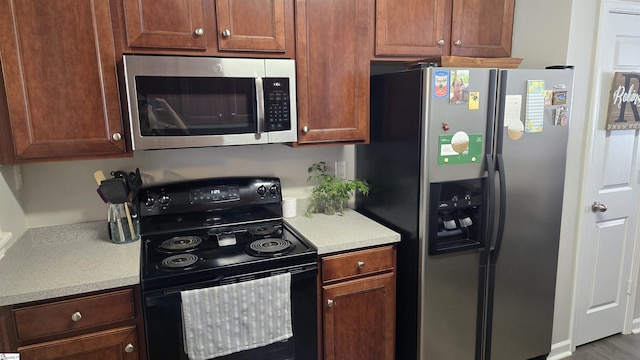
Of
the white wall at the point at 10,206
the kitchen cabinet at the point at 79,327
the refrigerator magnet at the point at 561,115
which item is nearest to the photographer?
the kitchen cabinet at the point at 79,327

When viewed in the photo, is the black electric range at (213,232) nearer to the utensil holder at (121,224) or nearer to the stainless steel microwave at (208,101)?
the utensil holder at (121,224)

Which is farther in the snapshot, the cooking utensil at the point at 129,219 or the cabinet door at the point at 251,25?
the cooking utensil at the point at 129,219

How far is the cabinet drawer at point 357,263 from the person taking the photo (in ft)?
6.15

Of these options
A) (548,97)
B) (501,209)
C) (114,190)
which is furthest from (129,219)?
(548,97)

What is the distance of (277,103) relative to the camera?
1.89 metres

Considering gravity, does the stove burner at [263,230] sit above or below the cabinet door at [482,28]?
below

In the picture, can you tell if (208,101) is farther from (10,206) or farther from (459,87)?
(459,87)

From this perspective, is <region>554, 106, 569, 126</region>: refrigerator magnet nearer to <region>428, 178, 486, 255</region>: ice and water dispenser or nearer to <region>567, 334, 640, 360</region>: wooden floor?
<region>428, 178, 486, 255</region>: ice and water dispenser

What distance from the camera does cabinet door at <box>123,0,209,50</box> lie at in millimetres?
1644

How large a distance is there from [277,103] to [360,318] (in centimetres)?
113

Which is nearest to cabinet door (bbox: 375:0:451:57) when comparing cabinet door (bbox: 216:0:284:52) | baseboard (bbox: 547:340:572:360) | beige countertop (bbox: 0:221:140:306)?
cabinet door (bbox: 216:0:284:52)

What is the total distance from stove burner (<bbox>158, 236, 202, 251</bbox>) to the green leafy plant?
0.66 meters

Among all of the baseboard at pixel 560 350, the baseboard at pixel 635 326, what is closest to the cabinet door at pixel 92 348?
the baseboard at pixel 560 350

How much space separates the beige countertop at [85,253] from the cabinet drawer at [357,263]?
41 millimetres
